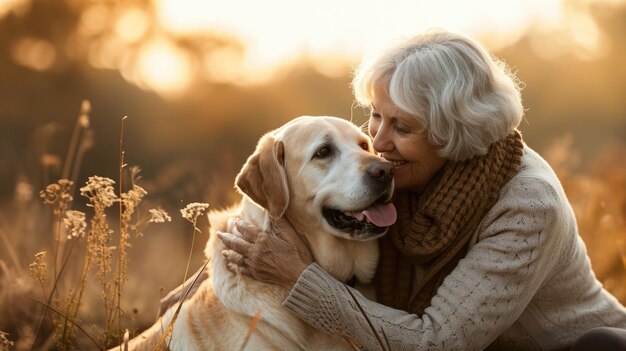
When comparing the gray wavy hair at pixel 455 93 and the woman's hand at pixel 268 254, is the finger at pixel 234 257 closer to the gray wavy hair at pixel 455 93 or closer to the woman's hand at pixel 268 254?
the woman's hand at pixel 268 254

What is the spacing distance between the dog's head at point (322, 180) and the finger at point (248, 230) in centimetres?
11

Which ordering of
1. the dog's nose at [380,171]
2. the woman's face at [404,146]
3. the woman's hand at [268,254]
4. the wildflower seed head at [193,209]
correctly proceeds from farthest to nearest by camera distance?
the woman's face at [404,146] → the dog's nose at [380,171] → the woman's hand at [268,254] → the wildflower seed head at [193,209]

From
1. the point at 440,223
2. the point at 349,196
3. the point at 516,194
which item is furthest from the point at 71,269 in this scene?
the point at 516,194

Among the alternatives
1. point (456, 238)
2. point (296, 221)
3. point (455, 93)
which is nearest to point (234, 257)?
point (296, 221)

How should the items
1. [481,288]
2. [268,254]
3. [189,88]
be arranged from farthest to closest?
[189,88] < [268,254] < [481,288]

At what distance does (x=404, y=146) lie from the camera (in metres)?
3.45

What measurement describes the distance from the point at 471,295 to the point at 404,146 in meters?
0.76

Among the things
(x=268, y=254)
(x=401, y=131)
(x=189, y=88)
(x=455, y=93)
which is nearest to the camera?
(x=268, y=254)

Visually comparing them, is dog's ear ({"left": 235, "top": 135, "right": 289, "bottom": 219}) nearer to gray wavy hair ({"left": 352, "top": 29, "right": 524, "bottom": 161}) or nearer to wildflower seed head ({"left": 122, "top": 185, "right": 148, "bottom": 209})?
wildflower seed head ({"left": 122, "top": 185, "right": 148, "bottom": 209})

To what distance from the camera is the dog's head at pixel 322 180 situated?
3359 mm

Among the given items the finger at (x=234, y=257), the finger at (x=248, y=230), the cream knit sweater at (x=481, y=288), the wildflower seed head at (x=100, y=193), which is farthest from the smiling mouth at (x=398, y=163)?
the wildflower seed head at (x=100, y=193)

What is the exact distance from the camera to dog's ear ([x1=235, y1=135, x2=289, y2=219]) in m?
3.37

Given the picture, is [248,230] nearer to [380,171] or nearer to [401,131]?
[380,171]

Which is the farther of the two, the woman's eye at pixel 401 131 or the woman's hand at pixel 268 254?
the woman's eye at pixel 401 131
